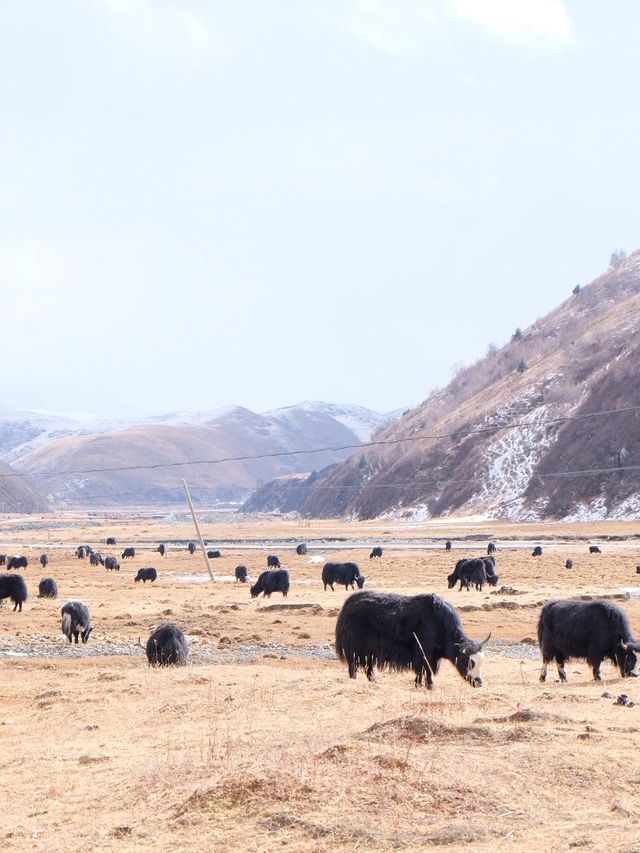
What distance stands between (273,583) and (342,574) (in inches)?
167

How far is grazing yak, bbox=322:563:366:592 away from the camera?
42.6 meters

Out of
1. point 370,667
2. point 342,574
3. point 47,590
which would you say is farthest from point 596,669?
point 47,590

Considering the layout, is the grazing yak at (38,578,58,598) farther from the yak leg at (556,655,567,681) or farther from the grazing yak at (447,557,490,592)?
the yak leg at (556,655,567,681)

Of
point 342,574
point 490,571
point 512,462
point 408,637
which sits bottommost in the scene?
point 490,571

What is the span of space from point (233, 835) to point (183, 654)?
12250 millimetres

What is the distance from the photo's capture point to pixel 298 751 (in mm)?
9875

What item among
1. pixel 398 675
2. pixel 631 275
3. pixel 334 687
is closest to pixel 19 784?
pixel 334 687

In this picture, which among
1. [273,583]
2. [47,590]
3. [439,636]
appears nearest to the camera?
[439,636]

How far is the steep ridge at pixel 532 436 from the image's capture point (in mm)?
103688

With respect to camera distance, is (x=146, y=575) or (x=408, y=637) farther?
(x=146, y=575)

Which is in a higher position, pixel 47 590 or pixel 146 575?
pixel 47 590

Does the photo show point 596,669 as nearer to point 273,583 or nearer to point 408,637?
point 408,637

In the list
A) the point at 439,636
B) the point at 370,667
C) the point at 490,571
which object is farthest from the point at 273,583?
the point at 439,636

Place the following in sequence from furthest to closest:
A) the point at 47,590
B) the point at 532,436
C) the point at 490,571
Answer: the point at 532,436 → the point at 490,571 → the point at 47,590
